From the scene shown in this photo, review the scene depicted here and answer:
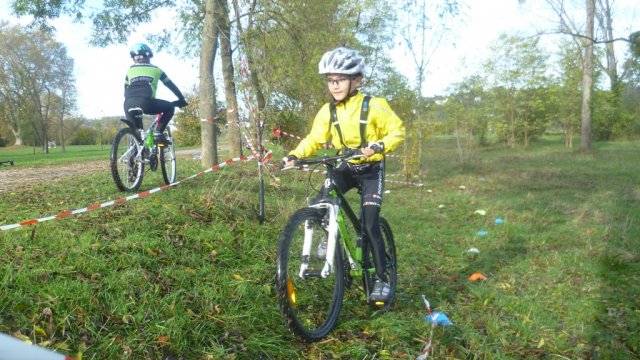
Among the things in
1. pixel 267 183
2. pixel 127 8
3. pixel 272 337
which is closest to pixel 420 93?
pixel 267 183

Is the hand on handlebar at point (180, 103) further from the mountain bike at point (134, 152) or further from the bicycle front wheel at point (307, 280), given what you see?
the bicycle front wheel at point (307, 280)

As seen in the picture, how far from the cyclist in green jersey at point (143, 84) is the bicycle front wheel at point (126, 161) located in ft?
0.77

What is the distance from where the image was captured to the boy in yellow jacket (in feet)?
12.2

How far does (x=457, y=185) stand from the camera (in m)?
13.4

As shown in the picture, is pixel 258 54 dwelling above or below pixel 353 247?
above

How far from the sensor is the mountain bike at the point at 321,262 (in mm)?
3201

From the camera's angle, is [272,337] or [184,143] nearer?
[272,337]

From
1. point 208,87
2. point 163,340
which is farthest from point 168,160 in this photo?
point 163,340

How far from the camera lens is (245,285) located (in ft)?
13.5

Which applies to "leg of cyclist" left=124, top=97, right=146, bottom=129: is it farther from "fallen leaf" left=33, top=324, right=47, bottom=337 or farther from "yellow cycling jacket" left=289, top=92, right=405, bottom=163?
"fallen leaf" left=33, top=324, right=47, bottom=337

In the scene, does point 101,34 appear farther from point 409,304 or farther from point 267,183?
point 409,304

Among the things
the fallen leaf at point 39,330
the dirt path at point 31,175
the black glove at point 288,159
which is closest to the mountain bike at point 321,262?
the black glove at point 288,159

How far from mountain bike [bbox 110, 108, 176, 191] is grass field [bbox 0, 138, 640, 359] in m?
0.45

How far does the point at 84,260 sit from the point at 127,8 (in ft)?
30.1
